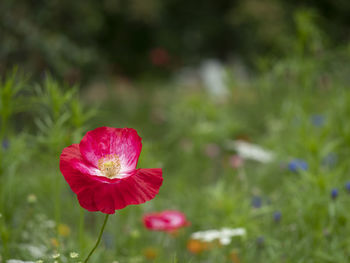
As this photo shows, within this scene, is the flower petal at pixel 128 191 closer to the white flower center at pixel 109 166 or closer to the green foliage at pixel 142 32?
the white flower center at pixel 109 166

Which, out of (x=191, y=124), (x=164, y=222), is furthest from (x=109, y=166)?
(x=191, y=124)

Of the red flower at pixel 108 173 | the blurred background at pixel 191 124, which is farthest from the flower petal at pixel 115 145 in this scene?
the blurred background at pixel 191 124

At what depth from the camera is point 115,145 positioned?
2.86 ft

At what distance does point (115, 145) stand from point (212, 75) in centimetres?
1030

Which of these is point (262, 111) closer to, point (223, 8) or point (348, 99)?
point (348, 99)

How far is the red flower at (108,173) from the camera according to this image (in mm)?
773

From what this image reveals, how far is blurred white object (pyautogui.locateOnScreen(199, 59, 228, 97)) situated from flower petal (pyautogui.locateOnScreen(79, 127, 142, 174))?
8434mm

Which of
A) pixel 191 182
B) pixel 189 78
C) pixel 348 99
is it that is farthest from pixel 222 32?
pixel 348 99

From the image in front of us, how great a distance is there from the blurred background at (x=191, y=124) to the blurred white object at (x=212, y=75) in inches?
2.8

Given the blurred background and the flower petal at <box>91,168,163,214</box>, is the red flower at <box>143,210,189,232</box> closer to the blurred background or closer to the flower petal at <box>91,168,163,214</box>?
the blurred background

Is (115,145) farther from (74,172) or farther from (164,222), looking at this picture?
(164,222)

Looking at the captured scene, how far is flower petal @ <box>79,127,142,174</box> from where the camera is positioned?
2.79ft

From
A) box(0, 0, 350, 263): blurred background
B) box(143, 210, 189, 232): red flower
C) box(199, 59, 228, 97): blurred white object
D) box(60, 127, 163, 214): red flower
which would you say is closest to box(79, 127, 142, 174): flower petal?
box(60, 127, 163, 214): red flower

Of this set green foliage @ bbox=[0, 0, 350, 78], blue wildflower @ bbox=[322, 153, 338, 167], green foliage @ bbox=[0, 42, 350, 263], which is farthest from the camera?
green foliage @ bbox=[0, 0, 350, 78]
